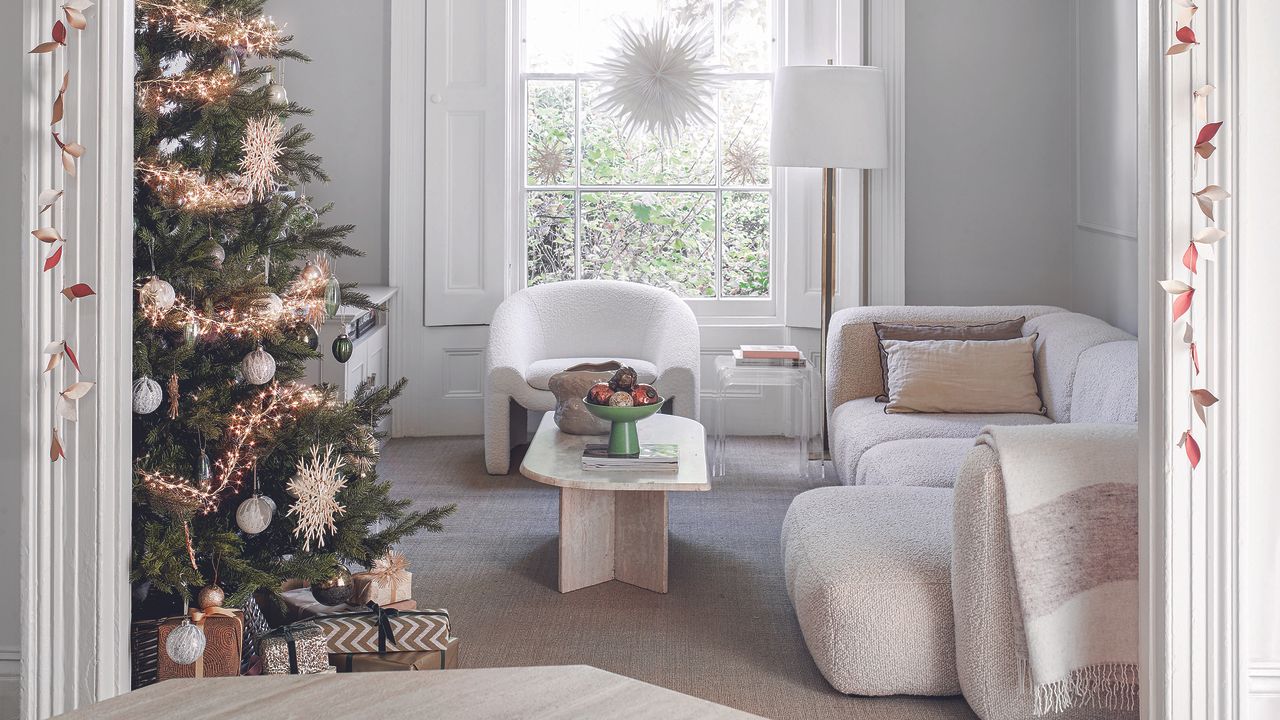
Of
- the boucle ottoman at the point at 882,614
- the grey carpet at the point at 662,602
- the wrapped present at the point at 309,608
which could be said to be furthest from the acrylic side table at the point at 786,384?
the wrapped present at the point at 309,608

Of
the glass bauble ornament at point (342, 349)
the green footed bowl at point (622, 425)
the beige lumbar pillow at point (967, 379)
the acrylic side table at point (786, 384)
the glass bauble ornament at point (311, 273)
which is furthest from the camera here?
the acrylic side table at point (786, 384)

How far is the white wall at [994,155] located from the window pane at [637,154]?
3.39 ft

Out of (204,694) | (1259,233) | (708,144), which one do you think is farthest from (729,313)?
(204,694)

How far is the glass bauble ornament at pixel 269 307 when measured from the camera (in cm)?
274

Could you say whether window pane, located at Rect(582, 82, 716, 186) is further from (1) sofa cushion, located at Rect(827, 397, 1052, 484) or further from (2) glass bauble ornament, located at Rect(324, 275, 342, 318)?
(2) glass bauble ornament, located at Rect(324, 275, 342, 318)

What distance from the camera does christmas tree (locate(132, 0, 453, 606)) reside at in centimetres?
266

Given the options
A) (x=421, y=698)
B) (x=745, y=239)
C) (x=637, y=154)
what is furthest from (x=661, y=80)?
(x=421, y=698)

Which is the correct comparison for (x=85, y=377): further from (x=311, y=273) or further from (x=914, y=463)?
(x=914, y=463)

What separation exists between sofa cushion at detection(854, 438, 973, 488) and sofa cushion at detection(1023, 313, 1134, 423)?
1.46 feet

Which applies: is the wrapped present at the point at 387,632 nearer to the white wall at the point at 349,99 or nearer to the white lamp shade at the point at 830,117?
the white lamp shade at the point at 830,117

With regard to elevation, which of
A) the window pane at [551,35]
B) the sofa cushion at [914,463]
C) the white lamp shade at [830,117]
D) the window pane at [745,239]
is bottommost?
the sofa cushion at [914,463]

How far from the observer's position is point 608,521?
396 centimetres

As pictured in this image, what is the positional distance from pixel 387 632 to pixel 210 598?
381 mm

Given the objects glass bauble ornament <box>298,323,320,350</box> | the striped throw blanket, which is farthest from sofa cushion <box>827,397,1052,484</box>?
→ glass bauble ornament <box>298,323,320,350</box>
